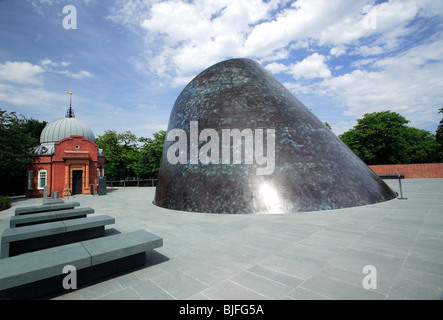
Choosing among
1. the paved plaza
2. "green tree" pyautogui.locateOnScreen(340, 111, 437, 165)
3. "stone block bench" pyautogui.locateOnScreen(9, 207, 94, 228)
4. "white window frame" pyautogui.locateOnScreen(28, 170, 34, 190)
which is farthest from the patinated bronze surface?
"green tree" pyautogui.locateOnScreen(340, 111, 437, 165)

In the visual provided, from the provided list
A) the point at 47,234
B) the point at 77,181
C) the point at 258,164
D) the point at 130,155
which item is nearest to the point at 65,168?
the point at 77,181

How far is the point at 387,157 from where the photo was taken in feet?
133

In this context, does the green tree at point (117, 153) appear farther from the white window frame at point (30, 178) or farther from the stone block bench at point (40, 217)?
the stone block bench at point (40, 217)

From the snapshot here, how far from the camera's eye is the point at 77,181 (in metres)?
23.7

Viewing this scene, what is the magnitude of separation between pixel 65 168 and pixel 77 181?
1.84 m

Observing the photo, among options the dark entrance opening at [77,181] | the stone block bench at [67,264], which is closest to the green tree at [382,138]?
the dark entrance opening at [77,181]

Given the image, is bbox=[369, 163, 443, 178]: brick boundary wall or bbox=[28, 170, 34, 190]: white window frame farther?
bbox=[369, 163, 443, 178]: brick boundary wall

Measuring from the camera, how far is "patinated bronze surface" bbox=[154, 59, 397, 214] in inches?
335

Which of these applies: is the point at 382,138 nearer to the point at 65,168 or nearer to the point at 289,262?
the point at 289,262

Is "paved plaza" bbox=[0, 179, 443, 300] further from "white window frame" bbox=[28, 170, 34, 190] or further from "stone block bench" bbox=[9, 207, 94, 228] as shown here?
"white window frame" bbox=[28, 170, 34, 190]

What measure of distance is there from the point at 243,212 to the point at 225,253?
3905 millimetres

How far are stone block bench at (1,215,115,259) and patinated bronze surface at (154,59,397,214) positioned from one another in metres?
3.86

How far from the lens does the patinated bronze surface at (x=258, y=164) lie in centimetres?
851
